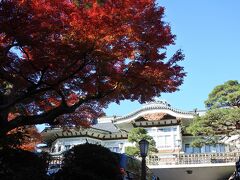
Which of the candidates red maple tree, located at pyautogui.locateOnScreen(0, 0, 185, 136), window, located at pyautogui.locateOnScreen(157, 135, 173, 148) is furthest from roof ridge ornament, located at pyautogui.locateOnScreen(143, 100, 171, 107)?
red maple tree, located at pyautogui.locateOnScreen(0, 0, 185, 136)

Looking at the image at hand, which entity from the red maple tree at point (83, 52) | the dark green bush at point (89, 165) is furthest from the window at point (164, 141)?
the dark green bush at point (89, 165)

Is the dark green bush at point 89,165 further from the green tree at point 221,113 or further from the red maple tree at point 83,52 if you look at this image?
the green tree at point 221,113

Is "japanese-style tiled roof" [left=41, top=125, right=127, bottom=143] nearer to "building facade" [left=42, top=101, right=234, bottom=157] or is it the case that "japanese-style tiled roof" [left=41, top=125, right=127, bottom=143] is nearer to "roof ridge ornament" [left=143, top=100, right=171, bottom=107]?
"building facade" [left=42, top=101, right=234, bottom=157]

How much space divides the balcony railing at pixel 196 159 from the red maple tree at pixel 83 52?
1704 cm

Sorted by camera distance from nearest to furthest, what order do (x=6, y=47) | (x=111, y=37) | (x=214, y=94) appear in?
(x=111, y=37), (x=6, y=47), (x=214, y=94)

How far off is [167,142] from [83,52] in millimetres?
24199

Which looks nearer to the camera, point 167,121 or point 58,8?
point 58,8

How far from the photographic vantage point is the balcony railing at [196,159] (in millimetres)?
27734

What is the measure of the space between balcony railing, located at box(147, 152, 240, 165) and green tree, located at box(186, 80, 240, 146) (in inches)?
166

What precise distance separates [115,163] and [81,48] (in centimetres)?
352

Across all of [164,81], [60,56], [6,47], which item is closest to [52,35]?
[60,56]

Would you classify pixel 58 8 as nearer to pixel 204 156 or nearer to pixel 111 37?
pixel 111 37

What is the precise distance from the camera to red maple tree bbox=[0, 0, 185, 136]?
9.23 meters

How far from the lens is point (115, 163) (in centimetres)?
1041
